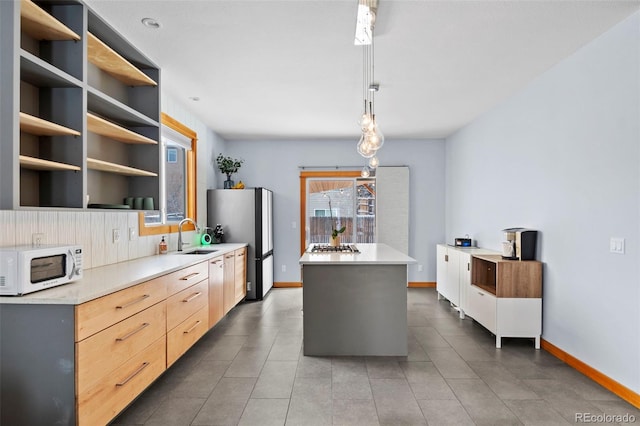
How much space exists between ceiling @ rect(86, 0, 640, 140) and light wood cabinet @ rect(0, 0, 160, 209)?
248 mm

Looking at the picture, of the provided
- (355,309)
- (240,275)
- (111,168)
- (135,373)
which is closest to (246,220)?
(240,275)

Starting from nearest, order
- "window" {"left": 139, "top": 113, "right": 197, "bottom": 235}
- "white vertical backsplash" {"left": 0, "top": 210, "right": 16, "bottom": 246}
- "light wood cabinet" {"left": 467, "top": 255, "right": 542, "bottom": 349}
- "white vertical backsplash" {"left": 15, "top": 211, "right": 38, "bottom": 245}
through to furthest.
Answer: "white vertical backsplash" {"left": 0, "top": 210, "right": 16, "bottom": 246}, "white vertical backsplash" {"left": 15, "top": 211, "right": 38, "bottom": 245}, "light wood cabinet" {"left": 467, "top": 255, "right": 542, "bottom": 349}, "window" {"left": 139, "top": 113, "right": 197, "bottom": 235}

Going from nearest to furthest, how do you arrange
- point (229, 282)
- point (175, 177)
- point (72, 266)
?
point (72, 266), point (229, 282), point (175, 177)

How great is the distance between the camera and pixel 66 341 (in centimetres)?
177

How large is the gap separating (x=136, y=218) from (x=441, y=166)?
494cm

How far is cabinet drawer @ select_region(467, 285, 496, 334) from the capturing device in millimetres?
3621

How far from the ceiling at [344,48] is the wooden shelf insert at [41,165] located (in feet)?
3.49

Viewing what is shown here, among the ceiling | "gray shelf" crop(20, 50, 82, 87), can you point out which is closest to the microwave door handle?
"gray shelf" crop(20, 50, 82, 87)

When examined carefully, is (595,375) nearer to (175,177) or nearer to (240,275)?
(240,275)

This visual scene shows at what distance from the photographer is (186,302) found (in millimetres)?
3111

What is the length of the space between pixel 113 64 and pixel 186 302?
195cm

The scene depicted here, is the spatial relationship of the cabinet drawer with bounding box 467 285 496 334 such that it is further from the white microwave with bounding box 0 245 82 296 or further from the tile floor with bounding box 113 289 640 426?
the white microwave with bounding box 0 245 82 296

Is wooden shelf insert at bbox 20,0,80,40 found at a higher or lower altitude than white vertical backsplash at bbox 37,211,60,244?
higher

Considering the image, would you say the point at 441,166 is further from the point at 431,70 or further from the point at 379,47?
the point at 379,47
